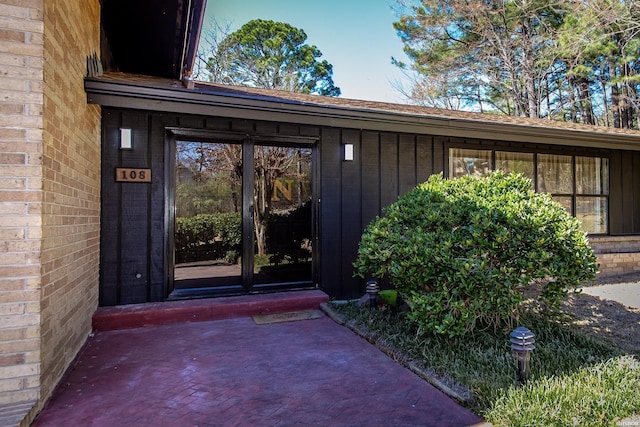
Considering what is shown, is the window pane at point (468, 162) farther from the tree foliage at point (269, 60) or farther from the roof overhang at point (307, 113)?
the tree foliage at point (269, 60)

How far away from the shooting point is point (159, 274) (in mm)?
4133

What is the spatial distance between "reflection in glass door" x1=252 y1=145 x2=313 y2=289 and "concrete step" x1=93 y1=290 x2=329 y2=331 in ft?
1.00

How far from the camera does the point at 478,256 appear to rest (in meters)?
3.11

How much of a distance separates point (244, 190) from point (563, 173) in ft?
17.9

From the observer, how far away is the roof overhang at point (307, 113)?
3678 millimetres

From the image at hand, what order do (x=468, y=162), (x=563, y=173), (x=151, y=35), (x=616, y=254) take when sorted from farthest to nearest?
(x=563, y=173) → (x=616, y=254) → (x=468, y=162) → (x=151, y=35)

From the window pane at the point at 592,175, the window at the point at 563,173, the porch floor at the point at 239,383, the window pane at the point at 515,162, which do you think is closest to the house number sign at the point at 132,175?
the porch floor at the point at 239,383

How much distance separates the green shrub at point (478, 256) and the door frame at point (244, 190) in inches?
56.4

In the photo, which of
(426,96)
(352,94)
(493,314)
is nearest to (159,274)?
(493,314)

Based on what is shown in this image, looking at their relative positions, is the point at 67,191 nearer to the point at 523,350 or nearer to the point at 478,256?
the point at 478,256

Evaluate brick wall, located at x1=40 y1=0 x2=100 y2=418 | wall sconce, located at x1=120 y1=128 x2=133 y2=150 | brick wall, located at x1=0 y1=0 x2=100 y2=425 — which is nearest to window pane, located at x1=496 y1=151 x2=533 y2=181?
wall sconce, located at x1=120 y1=128 x2=133 y2=150

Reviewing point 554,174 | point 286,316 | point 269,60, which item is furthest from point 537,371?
point 269,60

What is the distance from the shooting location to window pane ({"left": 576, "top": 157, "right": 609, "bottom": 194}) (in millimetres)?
6473

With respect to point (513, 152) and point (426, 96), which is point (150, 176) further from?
point (426, 96)
